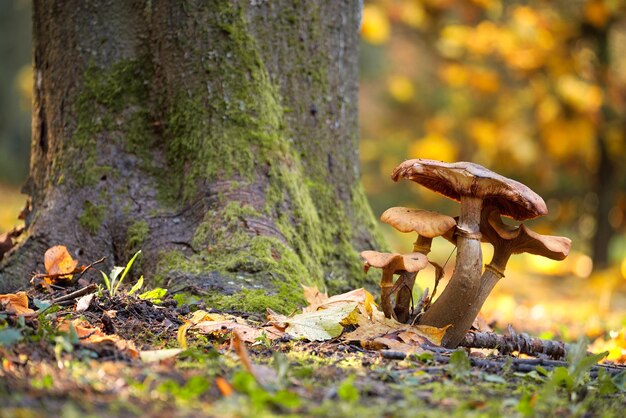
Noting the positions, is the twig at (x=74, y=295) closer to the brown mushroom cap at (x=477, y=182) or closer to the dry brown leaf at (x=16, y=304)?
the dry brown leaf at (x=16, y=304)

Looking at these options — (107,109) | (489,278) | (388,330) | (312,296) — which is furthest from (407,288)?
(107,109)

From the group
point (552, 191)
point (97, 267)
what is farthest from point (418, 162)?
point (552, 191)

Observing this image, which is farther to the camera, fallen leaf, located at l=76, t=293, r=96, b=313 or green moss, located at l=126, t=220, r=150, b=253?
green moss, located at l=126, t=220, r=150, b=253

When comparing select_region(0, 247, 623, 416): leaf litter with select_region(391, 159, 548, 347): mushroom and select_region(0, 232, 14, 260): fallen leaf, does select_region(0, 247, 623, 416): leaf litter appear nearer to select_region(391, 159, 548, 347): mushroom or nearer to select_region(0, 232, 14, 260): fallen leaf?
select_region(391, 159, 548, 347): mushroom

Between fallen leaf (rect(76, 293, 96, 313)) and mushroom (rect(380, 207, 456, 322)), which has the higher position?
mushroom (rect(380, 207, 456, 322))

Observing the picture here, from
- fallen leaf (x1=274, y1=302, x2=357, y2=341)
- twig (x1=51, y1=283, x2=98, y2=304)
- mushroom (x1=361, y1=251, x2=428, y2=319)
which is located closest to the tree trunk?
twig (x1=51, y1=283, x2=98, y2=304)
